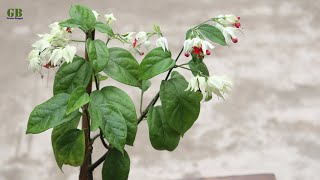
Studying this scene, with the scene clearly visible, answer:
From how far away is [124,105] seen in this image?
114 centimetres

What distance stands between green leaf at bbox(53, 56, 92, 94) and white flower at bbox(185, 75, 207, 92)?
224 mm

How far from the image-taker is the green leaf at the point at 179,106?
3.79ft

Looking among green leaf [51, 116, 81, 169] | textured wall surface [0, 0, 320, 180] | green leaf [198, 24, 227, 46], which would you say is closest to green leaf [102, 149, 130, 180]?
green leaf [51, 116, 81, 169]

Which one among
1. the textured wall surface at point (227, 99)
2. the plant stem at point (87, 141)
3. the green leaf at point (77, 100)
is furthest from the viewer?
the textured wall surface at point (227, 99)

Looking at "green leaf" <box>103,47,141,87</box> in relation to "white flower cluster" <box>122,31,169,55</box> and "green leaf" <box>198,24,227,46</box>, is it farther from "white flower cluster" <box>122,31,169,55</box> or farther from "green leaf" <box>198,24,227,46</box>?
"green leaf" <box>198,24,227,46</box>

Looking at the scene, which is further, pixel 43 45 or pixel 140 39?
pixel 140 39

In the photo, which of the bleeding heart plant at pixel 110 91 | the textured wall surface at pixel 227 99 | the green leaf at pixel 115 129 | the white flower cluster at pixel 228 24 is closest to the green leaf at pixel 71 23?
the bleeding heart plant at pixel 110 91

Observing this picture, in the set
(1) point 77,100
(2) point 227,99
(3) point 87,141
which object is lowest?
(2) point 227,99

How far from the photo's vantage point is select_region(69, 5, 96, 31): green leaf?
1.16m

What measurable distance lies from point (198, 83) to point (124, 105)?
0.16m

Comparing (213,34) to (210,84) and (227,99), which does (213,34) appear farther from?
(227,99)

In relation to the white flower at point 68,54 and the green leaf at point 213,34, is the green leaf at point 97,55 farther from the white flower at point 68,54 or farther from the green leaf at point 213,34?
the green leaf at point 213,34

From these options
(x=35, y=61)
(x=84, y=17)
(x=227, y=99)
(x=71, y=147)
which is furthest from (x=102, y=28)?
(x=227, y=99)

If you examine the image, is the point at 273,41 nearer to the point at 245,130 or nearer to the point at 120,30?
the point at 245,130
